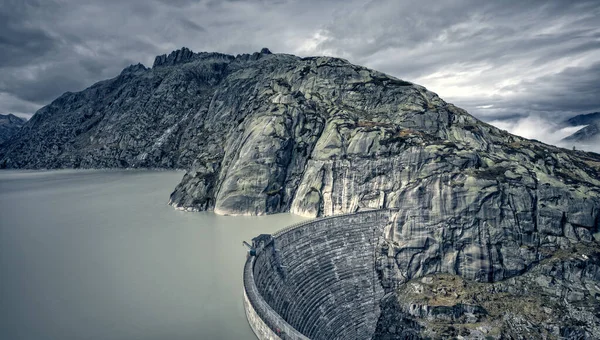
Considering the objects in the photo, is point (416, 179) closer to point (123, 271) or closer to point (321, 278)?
point (321, 278)

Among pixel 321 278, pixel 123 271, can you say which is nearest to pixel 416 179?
pixel 321 278

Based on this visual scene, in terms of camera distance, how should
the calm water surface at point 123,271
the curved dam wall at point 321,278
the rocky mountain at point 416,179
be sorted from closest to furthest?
the calm water surface at point 123,271
the curved dam wall at point 321,278
the rocky mountain at point 416,179

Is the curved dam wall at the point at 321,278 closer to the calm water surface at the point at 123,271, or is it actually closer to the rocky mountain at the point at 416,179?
the rocky mountain at the point at 416,179

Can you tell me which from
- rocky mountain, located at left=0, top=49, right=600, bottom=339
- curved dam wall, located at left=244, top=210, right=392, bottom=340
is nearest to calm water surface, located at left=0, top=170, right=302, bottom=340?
curved dam wall, located at left=244, top=210, right=392, bottom=340

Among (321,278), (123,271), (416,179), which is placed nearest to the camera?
(321,278)

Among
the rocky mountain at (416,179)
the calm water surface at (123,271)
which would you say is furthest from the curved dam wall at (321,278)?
the calm water surface at (123,271)

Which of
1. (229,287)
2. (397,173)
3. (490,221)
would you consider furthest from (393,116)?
(229,287)

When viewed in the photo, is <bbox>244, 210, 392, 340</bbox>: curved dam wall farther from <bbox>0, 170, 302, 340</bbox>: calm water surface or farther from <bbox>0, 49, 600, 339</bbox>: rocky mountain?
<bbox>0, 170, 302, 340</bbox>: calm water surface
